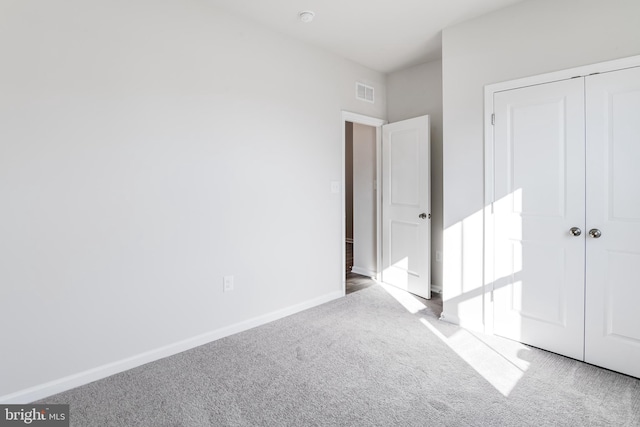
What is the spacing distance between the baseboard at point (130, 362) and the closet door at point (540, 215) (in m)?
1.93

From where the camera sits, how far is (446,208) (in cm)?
312

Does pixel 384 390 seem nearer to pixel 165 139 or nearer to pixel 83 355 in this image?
pixel 83 355

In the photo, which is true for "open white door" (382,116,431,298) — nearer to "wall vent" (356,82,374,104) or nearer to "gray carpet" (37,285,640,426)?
"wall vent" (356,82,374,104)

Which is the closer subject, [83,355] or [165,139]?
[83,355]

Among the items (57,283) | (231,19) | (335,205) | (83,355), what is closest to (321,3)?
(231,19)

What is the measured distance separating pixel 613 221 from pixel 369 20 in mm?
2360

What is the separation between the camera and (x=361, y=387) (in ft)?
6.89

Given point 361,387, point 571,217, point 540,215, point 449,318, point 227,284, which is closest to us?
point 361,387

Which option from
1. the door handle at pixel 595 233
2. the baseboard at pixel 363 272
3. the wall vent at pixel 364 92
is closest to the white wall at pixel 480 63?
the door handle at pixel 595 233

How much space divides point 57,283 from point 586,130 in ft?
11.5

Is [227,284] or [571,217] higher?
[571,217]

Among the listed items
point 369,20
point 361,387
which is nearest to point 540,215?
point 361,387

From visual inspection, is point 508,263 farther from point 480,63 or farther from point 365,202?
point 365,202

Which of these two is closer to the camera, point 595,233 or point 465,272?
point 595,233
